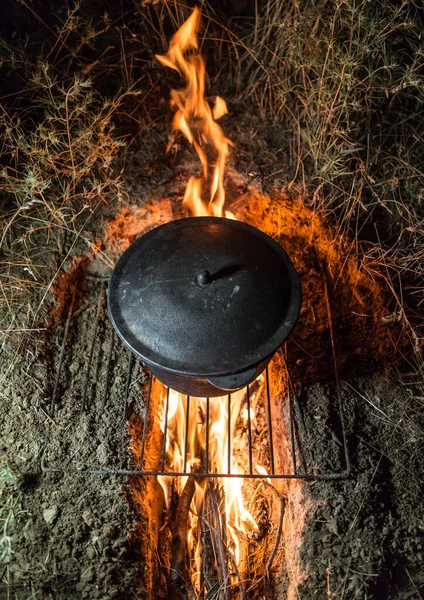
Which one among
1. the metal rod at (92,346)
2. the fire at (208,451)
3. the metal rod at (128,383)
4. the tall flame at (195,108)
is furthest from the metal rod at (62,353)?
the tall flame at (195,108)

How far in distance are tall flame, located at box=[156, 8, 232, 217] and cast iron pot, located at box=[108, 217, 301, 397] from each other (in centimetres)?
99

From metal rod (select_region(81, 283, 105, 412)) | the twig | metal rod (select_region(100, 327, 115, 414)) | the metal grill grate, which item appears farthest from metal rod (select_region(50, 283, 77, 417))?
the twig

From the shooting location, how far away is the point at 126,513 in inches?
84.2

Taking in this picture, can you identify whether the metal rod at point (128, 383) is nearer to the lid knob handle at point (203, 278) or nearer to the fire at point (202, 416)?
the fire at point (202, 416)

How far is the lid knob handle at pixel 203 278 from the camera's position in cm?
194

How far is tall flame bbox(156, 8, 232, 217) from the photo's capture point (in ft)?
10.2

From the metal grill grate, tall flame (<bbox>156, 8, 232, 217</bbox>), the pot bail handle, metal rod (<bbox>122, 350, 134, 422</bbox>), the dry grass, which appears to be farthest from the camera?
tall flame (<bbox>156, 8, 232, 217</bbox>)

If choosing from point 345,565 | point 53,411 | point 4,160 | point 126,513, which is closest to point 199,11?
point 4,160

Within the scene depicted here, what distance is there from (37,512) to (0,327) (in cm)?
100

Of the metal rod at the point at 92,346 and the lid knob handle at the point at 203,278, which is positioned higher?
the lid knob handle at the point at 203,278

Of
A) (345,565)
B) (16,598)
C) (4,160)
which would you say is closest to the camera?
(16,598)

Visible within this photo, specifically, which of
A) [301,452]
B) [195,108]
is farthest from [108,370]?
[195,108]

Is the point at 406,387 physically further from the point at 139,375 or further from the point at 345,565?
the point at 139,375

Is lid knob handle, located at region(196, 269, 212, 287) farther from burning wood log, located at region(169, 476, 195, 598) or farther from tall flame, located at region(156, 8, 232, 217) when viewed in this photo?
tall flame, located at region(156, 8, 232, 217)
